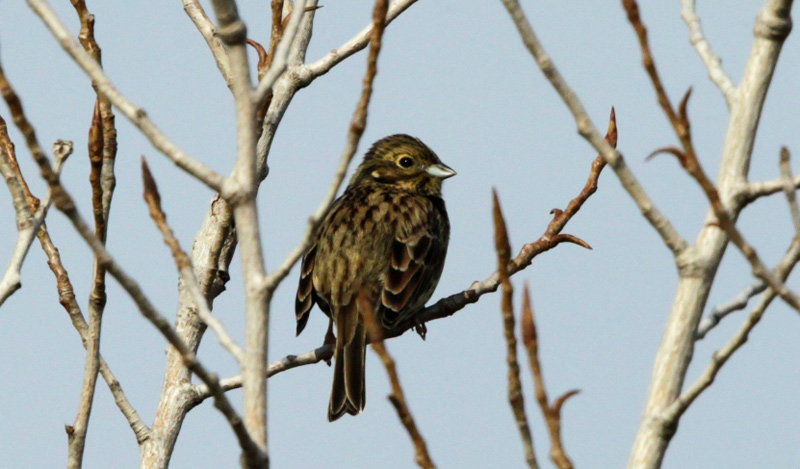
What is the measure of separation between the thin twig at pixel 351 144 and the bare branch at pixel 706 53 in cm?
104

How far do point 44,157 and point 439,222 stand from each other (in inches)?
228

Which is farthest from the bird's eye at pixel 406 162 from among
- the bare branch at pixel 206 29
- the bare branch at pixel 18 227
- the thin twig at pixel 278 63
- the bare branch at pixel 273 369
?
the thin twig at pixel 278 63

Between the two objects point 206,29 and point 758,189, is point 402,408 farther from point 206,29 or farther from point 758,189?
point 206,29

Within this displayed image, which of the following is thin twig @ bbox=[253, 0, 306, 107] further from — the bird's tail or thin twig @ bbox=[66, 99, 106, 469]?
the bird's tail

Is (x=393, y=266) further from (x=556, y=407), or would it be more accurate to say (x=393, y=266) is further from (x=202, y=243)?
(x=556, y=407)

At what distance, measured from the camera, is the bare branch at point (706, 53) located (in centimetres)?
339

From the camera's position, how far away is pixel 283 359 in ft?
18.5

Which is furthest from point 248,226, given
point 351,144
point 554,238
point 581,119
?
point 554,238

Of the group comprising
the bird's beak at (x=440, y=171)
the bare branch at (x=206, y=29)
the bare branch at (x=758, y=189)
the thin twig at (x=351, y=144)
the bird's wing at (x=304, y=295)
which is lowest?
the bare branch at (x=758, y=189)

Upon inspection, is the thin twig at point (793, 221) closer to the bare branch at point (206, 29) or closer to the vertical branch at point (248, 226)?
the vertical branch at point (248, 226)

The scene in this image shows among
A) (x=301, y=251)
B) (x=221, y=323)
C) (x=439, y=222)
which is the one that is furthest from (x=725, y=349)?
(x=439, y=222)

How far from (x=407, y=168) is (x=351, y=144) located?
590cm

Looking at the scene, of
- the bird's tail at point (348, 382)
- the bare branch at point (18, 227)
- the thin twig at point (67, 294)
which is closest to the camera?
the bare branch at point (18, 227)

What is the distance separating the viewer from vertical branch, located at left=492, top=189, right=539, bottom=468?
8.80 ft
